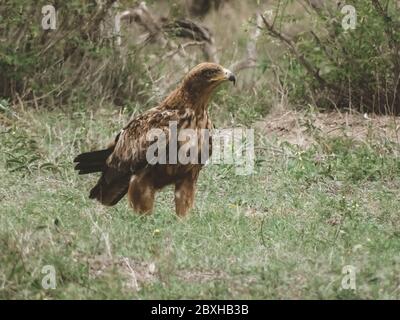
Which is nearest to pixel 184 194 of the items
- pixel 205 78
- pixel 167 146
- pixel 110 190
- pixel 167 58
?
pixel 167 146

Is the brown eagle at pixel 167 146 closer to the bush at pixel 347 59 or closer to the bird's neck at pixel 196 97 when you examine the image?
the bird's neck at pixel 196 97

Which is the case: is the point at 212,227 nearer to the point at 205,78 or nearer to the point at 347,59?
the point at 205,78

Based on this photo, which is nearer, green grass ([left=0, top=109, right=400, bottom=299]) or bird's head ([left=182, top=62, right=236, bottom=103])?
green grass ([left=0, top=109, right=400, bottom=299])

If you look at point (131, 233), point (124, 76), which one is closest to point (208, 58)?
point (124, 76)

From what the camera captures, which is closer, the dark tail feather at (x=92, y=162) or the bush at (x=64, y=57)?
the dark tail feather at (x=92, y=162)

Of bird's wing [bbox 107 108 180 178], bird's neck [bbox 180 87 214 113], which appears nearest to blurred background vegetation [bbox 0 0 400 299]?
bird's wing [bbox 107 108 180 178]

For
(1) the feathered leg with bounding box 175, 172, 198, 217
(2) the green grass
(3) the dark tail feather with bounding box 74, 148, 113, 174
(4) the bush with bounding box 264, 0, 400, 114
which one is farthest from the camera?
(4) the bush with bounding box 264, 0, 400, 114

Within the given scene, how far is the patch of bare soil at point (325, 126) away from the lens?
31.5 ft

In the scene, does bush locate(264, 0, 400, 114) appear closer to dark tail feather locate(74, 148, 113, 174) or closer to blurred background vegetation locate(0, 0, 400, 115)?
blurred background vegetation locate(0, 0, 400, 115)

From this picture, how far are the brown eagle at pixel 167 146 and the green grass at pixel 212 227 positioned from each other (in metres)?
0.18

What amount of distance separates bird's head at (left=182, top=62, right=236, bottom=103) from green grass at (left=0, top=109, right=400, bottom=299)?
0.91 metres

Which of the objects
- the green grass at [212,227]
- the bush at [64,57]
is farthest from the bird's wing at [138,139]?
the bush at [64,57]

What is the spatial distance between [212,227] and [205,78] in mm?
1074

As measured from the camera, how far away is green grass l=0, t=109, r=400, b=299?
588 cm
